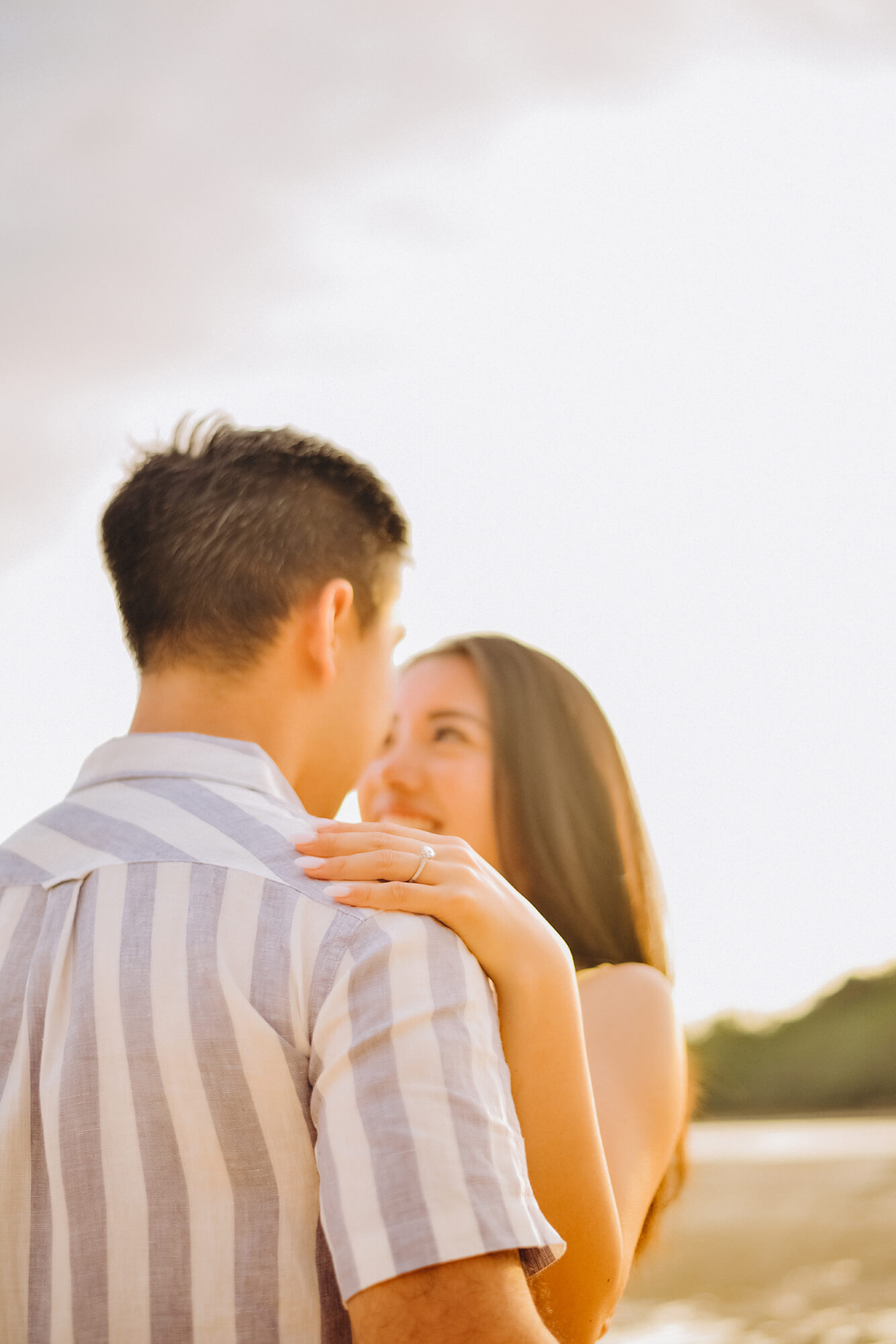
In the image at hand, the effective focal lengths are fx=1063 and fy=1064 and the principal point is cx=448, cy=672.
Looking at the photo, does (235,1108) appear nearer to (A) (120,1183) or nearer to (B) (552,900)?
(A) (120,1183)

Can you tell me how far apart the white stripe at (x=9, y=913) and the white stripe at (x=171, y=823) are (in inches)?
5.0

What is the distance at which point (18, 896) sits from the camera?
1.25 metres

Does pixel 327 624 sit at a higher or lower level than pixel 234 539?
lower

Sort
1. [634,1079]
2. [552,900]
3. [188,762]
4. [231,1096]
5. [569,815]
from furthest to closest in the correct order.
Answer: [569,815] → [552,900] → [634,1079] → [188,762] → [231,1096]

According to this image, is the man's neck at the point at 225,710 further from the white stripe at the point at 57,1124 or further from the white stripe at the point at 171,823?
the white stripe at the point at 57,1124

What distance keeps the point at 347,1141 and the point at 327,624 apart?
773mm

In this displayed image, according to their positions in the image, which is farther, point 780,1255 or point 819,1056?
point 819,1056

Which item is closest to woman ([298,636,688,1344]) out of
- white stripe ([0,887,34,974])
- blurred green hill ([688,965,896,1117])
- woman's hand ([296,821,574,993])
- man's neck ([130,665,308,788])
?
woman's hand ([296,821,574,993])

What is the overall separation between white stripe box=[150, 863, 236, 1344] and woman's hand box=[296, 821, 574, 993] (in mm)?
186

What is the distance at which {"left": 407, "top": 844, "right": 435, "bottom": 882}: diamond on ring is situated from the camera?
1.20 metres

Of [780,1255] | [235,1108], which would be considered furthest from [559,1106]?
[780,1255]

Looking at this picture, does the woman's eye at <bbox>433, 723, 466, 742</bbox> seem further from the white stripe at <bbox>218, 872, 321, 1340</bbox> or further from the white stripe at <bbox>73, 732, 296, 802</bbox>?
the white stripe at <bbox>218, 872, 321, 1340</bbox>

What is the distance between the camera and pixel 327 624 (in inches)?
62.5

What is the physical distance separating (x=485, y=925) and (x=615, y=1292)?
95 centimetres
